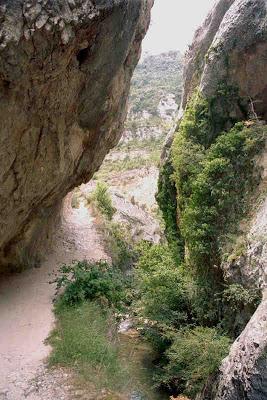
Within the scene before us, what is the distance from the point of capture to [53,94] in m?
12.7

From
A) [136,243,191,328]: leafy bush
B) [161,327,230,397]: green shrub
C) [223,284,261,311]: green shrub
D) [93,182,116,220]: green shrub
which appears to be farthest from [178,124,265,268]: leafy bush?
[93,182,116,220]: green shrub

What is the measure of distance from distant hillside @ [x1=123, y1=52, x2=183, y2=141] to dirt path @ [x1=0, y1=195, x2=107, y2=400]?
2303 cm

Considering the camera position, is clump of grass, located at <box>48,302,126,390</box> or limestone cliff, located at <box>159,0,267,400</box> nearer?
clump of grass, located at <box>48,302,126,390</box>

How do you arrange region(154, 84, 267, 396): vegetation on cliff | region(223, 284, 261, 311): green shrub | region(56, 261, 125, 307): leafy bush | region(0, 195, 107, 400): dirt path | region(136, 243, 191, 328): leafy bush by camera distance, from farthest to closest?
region(56, 261, 125, 307): leafy bush → region(136, 243, 191, 328): leafy bush → region(154, 84, 267, 396): vegetation on cliff → region(223, 284, 261, 311): green shrub → region(0, 195, 107, 400): dirt path

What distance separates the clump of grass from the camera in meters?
12.2

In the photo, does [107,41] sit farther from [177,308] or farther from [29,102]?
[177,308]

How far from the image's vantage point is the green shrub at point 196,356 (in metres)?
11.3

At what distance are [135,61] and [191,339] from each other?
10.3 m

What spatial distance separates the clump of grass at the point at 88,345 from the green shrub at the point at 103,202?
12572mm

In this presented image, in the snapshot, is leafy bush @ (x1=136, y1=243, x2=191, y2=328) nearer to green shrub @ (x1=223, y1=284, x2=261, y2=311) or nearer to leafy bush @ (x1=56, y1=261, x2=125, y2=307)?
leafy bush @ (x1=56, y1=261, x2=125, y2=307)

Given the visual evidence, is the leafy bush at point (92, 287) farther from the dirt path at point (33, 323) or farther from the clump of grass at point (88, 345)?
the dirt path at point (33, 323)

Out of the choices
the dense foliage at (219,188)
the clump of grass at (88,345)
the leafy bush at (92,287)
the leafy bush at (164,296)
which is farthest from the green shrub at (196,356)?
the leafy bush at (92,287)

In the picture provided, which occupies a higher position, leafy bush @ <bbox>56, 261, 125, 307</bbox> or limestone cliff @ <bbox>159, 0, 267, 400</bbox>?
limestone cliff @ <bbox>159, 0, 267, 400</bbox>

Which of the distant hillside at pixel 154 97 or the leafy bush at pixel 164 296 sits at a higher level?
the distant hillside at pixel 154 97
